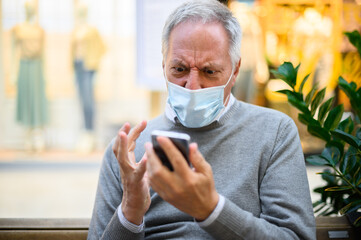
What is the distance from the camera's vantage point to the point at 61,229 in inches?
64.7

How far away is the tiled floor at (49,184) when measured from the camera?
14.3ft

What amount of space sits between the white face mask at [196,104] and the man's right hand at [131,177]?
249mm

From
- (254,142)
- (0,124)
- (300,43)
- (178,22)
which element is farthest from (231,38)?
(0,124)

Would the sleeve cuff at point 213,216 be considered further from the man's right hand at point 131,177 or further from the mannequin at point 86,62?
the mannequin at point 86,62

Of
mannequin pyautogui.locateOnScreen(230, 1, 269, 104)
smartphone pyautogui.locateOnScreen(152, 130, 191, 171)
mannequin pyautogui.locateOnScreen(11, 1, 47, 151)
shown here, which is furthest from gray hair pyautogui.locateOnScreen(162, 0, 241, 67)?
mannequin pyautogui.locateOnScreen(11, 1, 47, 151)

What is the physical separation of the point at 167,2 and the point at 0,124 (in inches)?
163

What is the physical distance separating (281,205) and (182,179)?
48 cm

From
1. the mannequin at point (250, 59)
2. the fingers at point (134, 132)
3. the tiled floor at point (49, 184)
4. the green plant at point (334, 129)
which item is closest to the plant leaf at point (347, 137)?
the green plant at point (334, 129)

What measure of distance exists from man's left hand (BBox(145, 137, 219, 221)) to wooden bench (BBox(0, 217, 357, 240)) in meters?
0.72

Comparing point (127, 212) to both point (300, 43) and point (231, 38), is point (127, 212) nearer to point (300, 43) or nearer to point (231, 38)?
point (231, 38)

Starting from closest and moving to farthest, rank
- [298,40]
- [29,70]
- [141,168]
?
[141,168], [298,40], [29,70]

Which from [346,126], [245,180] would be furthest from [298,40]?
[245,180]

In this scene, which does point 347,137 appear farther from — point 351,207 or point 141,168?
point 141,168

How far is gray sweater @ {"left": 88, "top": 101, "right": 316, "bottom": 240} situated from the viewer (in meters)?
1.37
